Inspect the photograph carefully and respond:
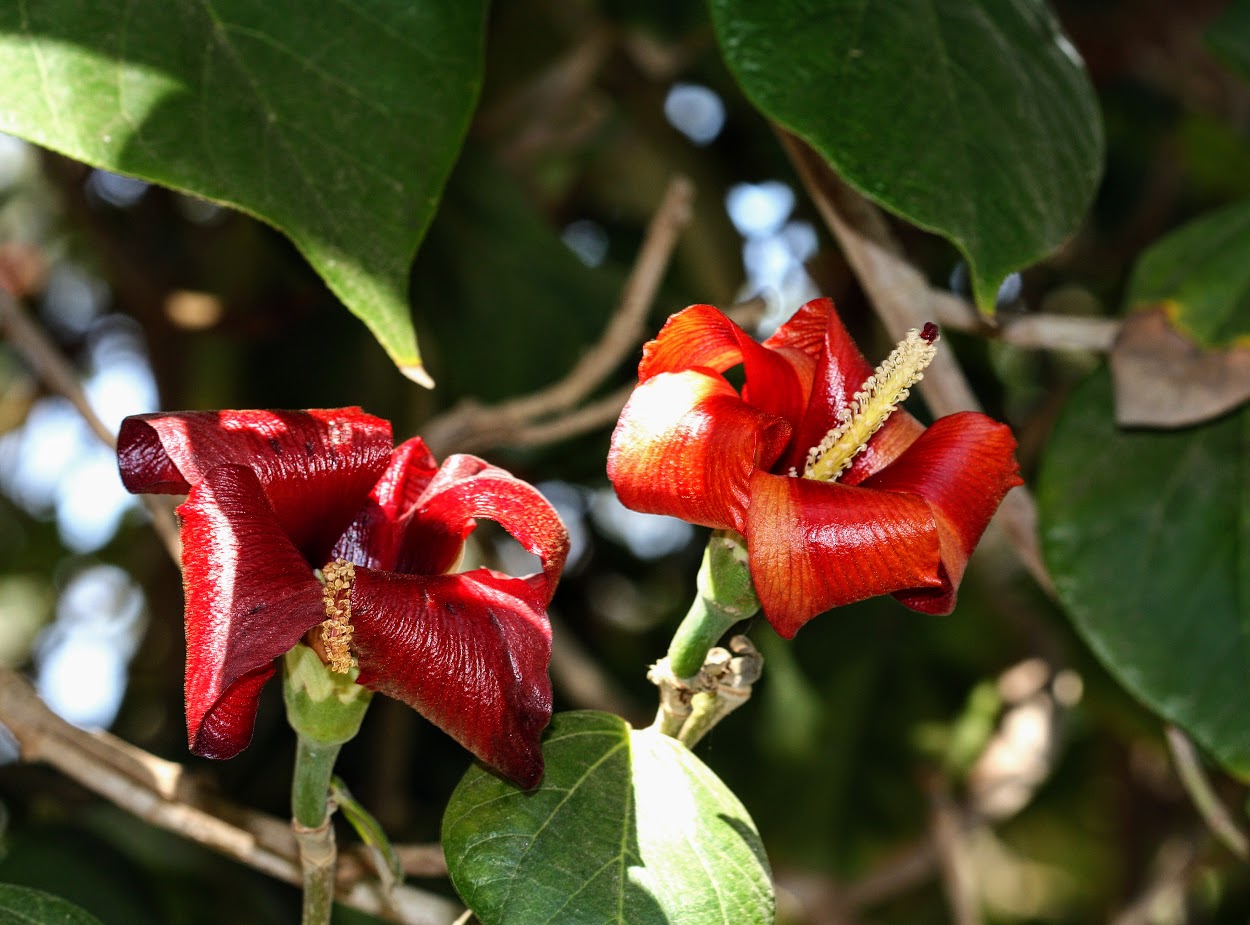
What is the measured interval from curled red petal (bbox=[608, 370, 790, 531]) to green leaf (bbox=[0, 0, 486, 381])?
0.15m

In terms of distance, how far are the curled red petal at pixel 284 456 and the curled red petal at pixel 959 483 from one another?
20 cm

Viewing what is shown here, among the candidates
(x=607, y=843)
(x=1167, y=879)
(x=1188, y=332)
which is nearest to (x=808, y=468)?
(x=607, y=843)

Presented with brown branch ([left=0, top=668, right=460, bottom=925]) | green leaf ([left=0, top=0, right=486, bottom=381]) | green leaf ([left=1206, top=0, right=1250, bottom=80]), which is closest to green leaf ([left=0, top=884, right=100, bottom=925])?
brown branch ([left=0, top=668, right=460, bottom=925])

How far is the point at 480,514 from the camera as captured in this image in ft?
1.69

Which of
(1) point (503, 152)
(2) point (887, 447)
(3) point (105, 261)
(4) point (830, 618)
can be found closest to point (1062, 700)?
(4) point (830, 618)

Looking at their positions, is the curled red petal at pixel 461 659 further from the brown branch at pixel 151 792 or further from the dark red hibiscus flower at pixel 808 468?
the brown branch at pixel 151 792

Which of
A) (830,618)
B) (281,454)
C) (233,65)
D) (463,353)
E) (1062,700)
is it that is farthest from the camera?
(830,618)

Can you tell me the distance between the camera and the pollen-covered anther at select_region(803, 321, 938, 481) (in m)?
0.52

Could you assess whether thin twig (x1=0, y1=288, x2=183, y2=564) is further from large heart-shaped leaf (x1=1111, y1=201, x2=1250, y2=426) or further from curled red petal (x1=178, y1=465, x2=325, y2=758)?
large heart-shaped leaf (x1=1111, y1=201, x2=1250, y2=426)

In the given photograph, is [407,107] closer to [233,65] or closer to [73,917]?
[233,65]

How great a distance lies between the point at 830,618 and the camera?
4.97 feet

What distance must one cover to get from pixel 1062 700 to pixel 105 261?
107 cm

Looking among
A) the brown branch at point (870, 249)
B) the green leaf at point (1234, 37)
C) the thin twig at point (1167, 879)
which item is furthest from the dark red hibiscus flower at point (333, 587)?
the thin twig at point (1167, 879)

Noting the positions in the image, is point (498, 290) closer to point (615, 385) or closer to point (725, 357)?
point (615, 385)
